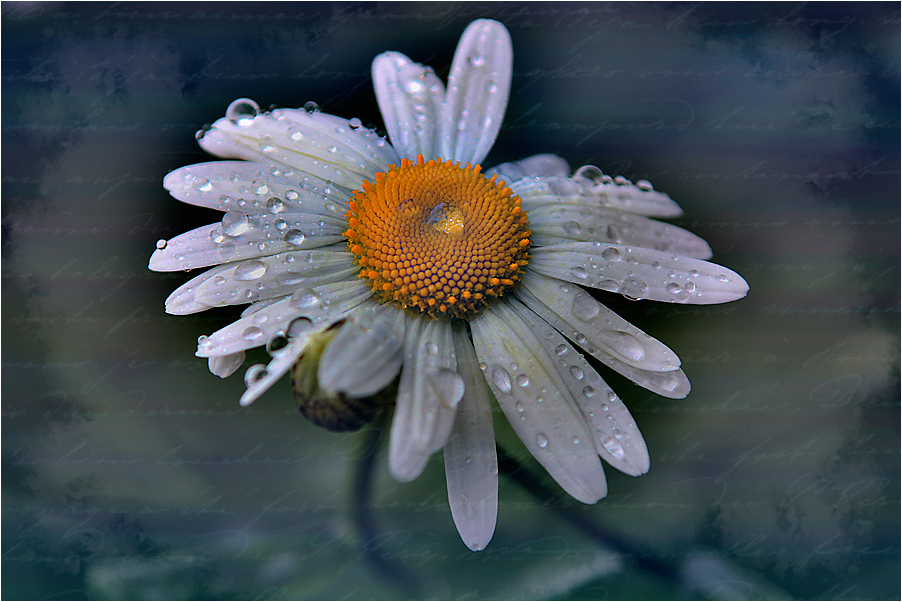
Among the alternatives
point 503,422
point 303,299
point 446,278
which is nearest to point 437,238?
point 446,278

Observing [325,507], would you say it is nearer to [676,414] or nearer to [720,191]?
[676,414]

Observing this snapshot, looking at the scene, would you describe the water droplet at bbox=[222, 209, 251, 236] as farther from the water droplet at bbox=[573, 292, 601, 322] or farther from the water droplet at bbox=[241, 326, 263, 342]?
the water droplet at bbox=[573, 292, 601, 322]

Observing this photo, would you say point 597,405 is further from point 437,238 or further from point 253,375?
point 253,375

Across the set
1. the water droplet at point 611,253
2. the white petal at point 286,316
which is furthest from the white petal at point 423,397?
the water droplet at point 611,253

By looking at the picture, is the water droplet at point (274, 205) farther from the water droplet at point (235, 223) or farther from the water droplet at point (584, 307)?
the water droplet at point (584, 307)

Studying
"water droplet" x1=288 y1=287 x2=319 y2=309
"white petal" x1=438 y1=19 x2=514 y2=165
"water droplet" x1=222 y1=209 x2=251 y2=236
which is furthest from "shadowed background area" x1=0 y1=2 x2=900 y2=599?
"water droplet" x1=288 y1=287 x2=319 y2=309

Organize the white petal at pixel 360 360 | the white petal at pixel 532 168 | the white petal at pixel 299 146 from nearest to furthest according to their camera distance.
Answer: the white petal at pixel 360 360
the white petal at pixel 299 146
the white petal at pixel 532 168
